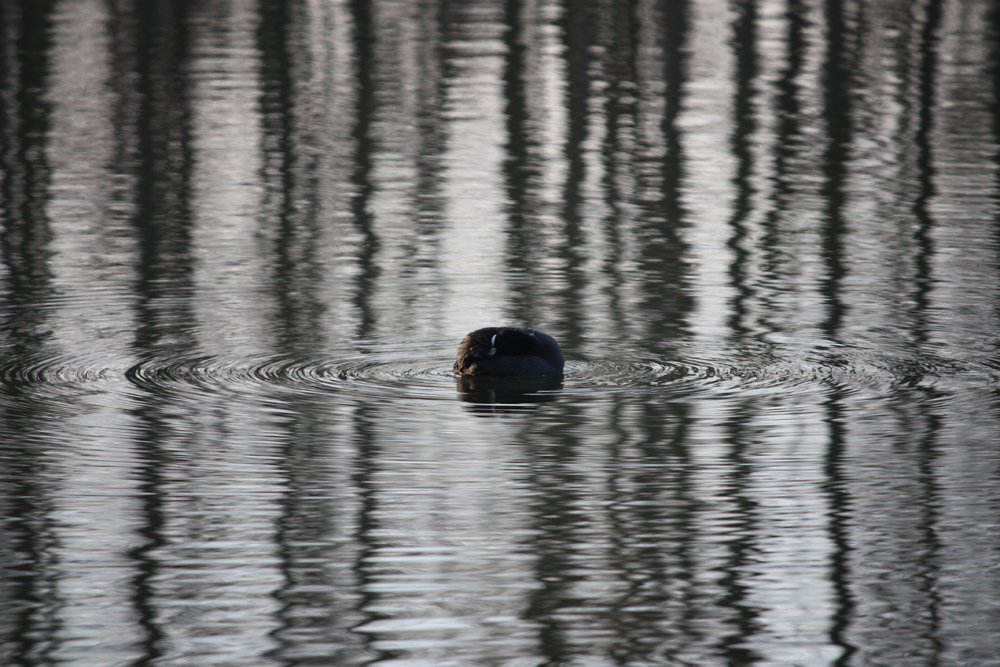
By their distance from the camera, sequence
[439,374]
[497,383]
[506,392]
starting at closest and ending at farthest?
[506,392] < [497,383] < [439,374]

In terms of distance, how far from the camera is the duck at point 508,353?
8.20 meters

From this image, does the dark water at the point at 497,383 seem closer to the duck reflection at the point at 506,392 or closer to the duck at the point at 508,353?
the duck reflection at the point at 506,392

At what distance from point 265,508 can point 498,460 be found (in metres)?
1.24

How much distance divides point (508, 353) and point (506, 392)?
23 centimetres

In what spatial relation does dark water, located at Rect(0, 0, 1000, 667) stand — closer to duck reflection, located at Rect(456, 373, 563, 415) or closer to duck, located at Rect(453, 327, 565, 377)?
duck reflection, located at Rect(456, 373, 563, 415)

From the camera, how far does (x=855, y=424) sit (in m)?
7.43

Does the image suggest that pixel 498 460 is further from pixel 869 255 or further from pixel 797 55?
pixel 797 55

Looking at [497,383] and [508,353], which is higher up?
[508,353]

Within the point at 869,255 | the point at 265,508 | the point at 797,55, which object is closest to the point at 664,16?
the point at 797,55

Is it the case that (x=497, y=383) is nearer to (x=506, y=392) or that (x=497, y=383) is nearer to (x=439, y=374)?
(x=506, y=392)

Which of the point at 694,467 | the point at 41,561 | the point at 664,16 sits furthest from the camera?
the point at 664,16

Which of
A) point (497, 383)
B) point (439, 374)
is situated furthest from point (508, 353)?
point (439, 374)

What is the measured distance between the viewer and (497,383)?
8.30 meters

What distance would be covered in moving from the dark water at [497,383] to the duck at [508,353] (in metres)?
0.14
